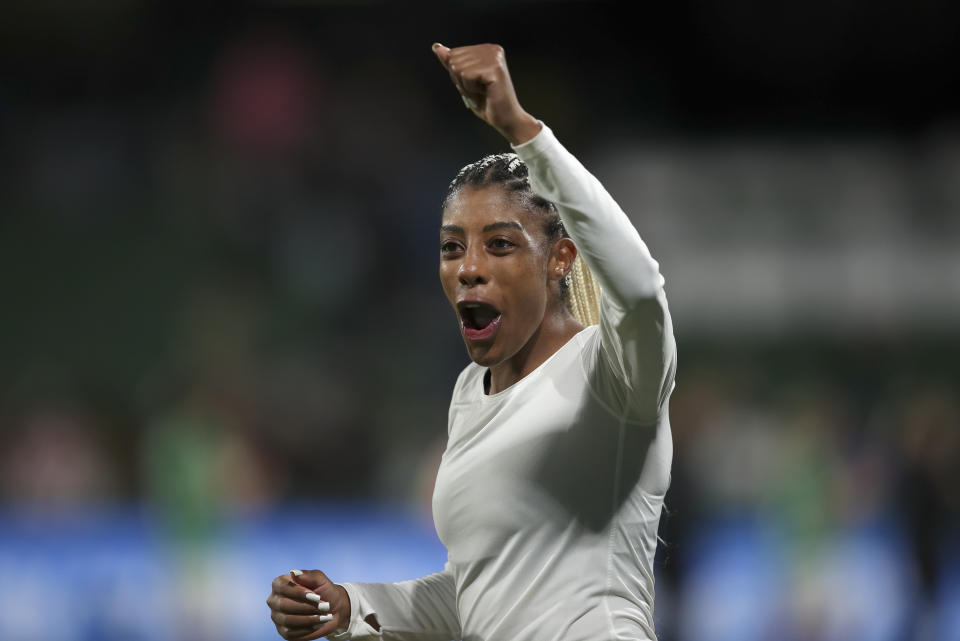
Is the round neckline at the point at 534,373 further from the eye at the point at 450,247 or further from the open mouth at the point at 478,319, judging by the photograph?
the eye at the point at 450,247

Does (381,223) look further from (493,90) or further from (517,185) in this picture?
(493,90)

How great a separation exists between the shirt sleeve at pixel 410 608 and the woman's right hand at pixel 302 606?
0.09 metres

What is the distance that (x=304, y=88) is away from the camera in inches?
518

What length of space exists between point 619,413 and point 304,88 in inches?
461

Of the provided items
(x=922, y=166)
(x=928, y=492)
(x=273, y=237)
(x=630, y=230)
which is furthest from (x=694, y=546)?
(x=922, y=166)

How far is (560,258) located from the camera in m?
2.27

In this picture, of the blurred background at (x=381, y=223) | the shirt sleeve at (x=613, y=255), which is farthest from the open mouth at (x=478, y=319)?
the blurred background at (x=381, y=223)

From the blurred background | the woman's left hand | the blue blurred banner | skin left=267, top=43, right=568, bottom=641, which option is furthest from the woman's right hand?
the blurred background

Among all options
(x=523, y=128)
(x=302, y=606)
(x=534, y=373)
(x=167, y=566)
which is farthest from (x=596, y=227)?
(x=167, y=566)

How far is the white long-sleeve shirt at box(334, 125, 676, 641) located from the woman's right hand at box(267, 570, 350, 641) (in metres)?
0.27

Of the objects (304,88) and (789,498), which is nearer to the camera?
(789,498)

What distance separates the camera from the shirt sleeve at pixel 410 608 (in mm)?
2367

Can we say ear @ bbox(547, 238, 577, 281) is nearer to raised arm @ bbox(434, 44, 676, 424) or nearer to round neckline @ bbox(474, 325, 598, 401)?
round neckline @ bbox(474, 325, 598, 401)

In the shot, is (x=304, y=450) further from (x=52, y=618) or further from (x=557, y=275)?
(x=557, y=275)
